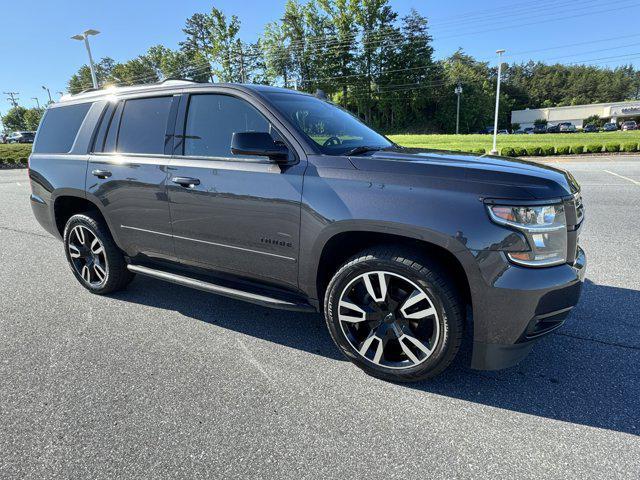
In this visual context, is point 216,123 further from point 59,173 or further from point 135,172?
point 59,173

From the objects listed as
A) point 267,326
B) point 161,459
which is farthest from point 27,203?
point 161,459

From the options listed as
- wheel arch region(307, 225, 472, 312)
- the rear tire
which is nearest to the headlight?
wheel arch region(307, 225, 472, 312)

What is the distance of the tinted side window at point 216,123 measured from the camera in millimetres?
3066

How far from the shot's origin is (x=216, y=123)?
320 cm

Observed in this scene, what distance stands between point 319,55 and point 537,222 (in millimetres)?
71101

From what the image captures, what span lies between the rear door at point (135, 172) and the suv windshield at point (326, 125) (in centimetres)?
98

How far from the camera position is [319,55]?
66938 mm

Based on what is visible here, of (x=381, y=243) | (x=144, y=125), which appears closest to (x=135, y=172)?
(x=144, y=125)

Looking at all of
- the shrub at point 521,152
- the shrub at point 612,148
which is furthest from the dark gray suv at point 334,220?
the shrub at point 612,148

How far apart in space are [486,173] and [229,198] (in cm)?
170

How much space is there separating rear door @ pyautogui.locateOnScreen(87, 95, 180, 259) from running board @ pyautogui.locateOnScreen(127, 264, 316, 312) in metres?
0.16

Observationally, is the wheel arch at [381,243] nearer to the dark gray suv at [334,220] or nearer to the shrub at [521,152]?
the dark gray suv at [334,220]

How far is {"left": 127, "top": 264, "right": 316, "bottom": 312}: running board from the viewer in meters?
2.89

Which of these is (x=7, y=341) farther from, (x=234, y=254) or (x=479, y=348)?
(x=479, y=348)
